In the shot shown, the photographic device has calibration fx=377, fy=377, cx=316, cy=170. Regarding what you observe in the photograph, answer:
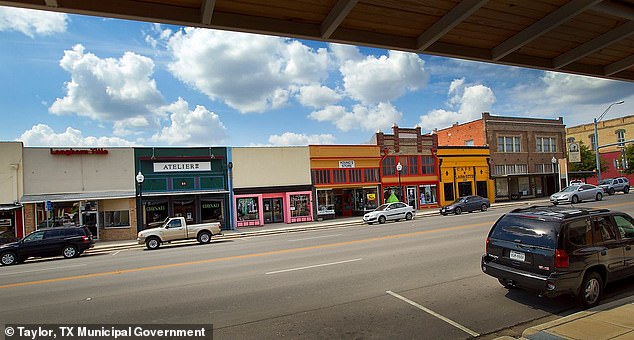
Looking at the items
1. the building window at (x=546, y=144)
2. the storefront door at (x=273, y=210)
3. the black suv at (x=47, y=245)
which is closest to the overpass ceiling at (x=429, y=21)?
the black suv at (x=47, y=245)

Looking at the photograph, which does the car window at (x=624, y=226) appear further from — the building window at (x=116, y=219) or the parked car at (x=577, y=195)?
the building window at (x=116, y=219)

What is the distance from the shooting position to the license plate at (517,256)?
657 cm

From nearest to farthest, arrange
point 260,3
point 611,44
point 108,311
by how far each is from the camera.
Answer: point 260,3 → point 611,44 → point 108,311

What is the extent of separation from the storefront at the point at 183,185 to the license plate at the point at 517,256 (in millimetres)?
24183

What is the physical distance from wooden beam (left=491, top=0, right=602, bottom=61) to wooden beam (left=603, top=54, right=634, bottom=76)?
2271 mm

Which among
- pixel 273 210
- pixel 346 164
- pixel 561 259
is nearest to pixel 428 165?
pixel 346 164

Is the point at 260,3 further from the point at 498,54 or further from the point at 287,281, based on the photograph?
the point at 287,281

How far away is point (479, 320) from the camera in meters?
6.09

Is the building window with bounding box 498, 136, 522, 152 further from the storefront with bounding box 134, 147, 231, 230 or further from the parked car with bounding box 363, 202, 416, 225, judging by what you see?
the storefront with bounding box 134, 147, 231, 230

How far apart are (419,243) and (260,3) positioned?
1177 centimetres

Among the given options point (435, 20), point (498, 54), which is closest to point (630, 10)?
point (498, 54)

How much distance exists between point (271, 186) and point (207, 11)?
27.0 m

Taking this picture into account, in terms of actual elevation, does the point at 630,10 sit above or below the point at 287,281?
above

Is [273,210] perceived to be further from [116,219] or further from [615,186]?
[615,186]
